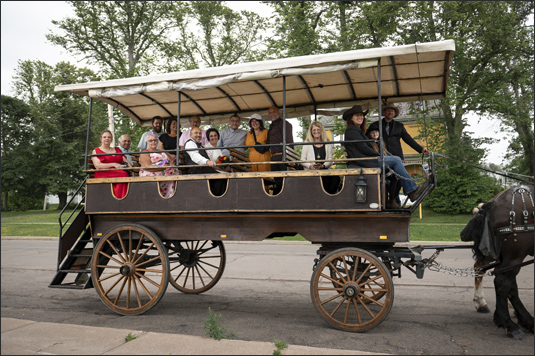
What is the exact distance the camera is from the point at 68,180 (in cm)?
3794

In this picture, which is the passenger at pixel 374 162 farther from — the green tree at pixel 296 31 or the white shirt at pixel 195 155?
the green tree at pixel 296 31

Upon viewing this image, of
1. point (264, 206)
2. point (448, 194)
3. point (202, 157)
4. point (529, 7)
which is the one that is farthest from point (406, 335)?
point (529, 7)

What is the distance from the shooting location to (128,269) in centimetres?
592

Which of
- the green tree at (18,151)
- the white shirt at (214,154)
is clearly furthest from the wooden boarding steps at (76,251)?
the green tree at (18,151)

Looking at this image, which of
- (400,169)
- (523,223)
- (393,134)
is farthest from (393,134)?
(523,223)

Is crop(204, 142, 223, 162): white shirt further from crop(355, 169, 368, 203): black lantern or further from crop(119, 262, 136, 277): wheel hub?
crop(355, 169, 368, 203): black lantern

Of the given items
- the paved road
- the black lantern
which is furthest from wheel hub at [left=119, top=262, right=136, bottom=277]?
the black lantern

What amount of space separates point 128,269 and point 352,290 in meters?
3.06

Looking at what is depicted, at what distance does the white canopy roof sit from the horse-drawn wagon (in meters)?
0.02

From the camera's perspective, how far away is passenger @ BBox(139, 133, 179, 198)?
6102 millimetres

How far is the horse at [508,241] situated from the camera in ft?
16.1

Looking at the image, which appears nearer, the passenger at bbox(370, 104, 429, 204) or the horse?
the horse

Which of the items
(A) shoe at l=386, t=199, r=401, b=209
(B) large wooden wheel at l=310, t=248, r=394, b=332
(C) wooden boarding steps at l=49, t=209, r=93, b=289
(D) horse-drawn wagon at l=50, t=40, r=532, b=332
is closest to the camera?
(B) large wooden wheel at l=310, t=248, r=394, b=332

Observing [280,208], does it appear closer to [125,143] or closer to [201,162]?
[201,162]
